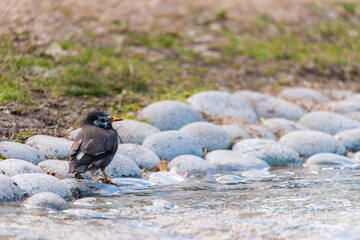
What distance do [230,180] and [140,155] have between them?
1221 mm

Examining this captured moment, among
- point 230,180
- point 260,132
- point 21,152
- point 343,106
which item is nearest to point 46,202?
point 21,152

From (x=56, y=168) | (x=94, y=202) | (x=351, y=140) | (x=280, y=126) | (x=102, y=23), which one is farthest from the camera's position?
(x=102, y=23)

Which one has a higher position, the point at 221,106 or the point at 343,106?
the point at 221,106

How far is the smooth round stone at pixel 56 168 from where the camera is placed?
20.1ft

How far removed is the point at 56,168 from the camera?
6.19 m

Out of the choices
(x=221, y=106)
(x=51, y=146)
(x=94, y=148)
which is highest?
(x=221, y=106)

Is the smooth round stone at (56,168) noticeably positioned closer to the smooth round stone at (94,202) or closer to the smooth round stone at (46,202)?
the smooth round stone at (94,202)

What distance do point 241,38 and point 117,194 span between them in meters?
8.47

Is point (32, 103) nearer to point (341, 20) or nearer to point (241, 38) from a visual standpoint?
point (241, 38)

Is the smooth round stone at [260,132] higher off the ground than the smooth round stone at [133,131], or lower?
lower

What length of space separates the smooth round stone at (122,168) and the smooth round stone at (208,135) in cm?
160

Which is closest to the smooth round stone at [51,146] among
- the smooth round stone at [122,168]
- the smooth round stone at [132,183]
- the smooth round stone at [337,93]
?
the smooth round stone at [122,168]

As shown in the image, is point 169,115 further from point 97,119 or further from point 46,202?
point 46,202

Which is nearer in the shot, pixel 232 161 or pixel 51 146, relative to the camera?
pixel 51 146
